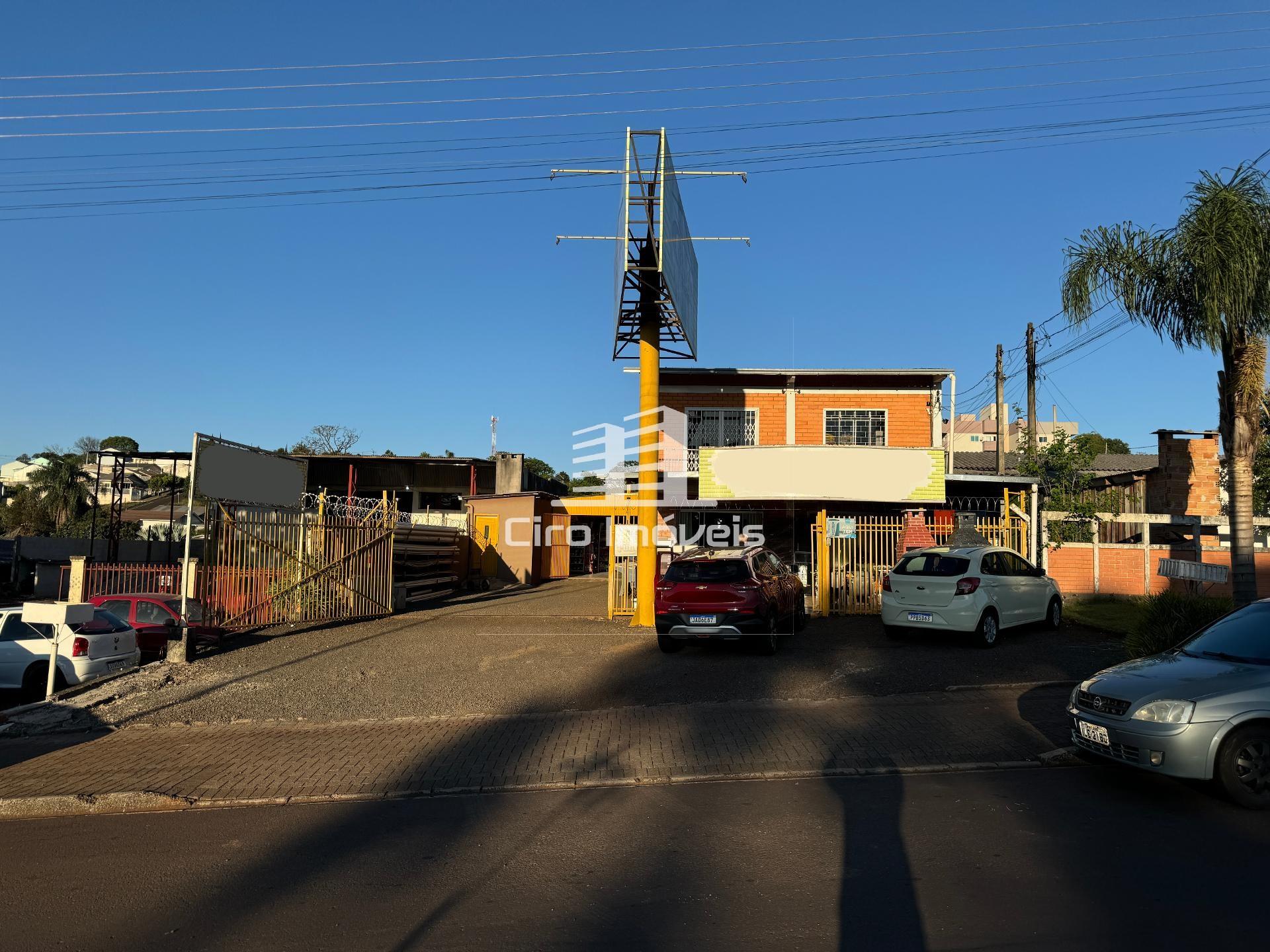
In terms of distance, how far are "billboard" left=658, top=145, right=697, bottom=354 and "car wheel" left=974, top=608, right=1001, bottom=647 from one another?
768 cm

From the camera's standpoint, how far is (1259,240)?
10.8m

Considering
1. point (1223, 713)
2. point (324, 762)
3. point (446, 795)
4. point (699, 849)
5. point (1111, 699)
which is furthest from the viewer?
point (324, 762)

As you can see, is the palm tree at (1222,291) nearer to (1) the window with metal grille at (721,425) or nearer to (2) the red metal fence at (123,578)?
(1) the window with metal grille at (721,425)

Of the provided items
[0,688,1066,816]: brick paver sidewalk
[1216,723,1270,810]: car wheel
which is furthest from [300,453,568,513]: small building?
[1216,723,1270,810]: car wheel

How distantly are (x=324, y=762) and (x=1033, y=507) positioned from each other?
1466 centimetres

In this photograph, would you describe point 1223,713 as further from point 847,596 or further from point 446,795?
point 847,596

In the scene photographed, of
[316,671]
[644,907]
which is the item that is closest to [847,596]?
[316,671]

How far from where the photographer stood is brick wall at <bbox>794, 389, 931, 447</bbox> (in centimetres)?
2567

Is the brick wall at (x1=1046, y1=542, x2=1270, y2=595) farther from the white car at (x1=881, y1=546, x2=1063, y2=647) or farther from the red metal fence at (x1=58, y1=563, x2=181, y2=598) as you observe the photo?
the red metal fence at (x1=58, y1=563, x2=181, y2=598)

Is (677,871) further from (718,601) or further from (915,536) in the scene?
(915,536)

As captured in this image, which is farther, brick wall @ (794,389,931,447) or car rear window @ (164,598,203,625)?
brick wall @ (794,389,931,447)

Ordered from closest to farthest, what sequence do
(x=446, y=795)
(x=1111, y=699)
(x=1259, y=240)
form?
1. (x=1111, y=699)
2. (x=446, y=795)
3. (x=1259, y=240)

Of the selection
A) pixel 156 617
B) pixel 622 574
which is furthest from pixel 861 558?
pixel 156 617

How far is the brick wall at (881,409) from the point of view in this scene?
84.2 ft
